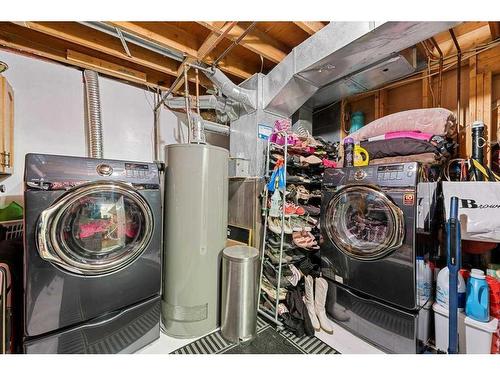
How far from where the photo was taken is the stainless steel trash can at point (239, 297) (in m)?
1.61

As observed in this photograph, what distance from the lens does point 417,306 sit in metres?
1.40

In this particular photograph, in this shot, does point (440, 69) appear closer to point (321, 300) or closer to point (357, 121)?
point (357, 121)

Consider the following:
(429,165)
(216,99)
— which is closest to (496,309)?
(429,165)

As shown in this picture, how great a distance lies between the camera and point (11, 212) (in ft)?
5.89

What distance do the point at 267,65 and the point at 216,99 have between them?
2.34 ft

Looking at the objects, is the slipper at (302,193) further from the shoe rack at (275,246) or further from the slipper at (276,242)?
the slipper at (276,242)

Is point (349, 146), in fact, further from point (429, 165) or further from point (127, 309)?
point (127, 309)

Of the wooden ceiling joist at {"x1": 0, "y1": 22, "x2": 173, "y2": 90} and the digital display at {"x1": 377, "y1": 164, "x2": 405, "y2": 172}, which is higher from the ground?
the wooden ceiling joist at {"x1": 0, "y1": 22, "x2": 173, "y2": 90}

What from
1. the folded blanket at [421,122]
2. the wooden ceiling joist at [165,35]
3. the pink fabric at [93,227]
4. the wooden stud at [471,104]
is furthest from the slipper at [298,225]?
the wooden ceiling joist at [165,35]

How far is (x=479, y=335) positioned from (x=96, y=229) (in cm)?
254

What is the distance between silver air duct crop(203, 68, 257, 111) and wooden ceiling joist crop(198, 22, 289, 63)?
35 cm

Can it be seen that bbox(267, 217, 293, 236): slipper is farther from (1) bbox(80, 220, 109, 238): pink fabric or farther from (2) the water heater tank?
(1) bbox(80, 220, 109, 238): pink fabric

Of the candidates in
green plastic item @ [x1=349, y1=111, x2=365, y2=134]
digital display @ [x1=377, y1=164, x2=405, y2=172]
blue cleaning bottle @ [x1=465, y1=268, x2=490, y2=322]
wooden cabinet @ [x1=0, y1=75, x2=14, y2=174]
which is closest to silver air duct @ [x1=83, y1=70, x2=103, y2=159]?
wooden cabinet @ [x1=0, y1=75, x2=14, y2=174]

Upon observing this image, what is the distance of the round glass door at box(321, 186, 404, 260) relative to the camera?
4.84ft
